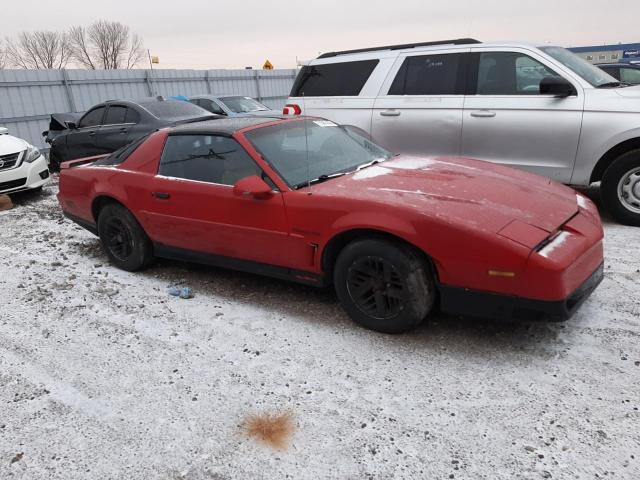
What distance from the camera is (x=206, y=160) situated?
3963 mm

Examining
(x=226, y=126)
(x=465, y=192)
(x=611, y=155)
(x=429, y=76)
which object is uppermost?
(x=429, y=76)

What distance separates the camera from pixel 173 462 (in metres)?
2.28

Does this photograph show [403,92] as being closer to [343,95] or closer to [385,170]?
[343,95]

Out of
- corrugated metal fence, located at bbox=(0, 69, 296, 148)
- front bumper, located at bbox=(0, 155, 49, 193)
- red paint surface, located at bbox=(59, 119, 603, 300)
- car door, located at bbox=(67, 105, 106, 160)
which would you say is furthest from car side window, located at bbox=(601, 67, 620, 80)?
corrugated metal fence, located at bbox=(0, 69, 296, 148)

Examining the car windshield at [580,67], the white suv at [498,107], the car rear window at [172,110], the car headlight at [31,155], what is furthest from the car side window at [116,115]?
the car windshield at [580,67]

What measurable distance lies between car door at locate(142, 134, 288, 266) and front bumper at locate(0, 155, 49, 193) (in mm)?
4747

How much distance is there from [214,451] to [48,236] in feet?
15.4

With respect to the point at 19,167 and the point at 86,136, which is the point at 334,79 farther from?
the point at 86,136

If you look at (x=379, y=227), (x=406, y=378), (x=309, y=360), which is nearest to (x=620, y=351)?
(x=406, y=378)

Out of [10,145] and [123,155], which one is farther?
[10,145]

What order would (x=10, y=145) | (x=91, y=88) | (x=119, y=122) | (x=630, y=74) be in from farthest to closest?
(x=91, y=88) → (x=630, y=74) → (x=119, y=122) → (x=10, y=145)

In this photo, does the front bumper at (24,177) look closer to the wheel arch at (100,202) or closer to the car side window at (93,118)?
the car side window at (93,118)

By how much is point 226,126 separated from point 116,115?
6168 mm

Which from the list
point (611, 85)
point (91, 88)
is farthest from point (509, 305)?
point (91, 88)
